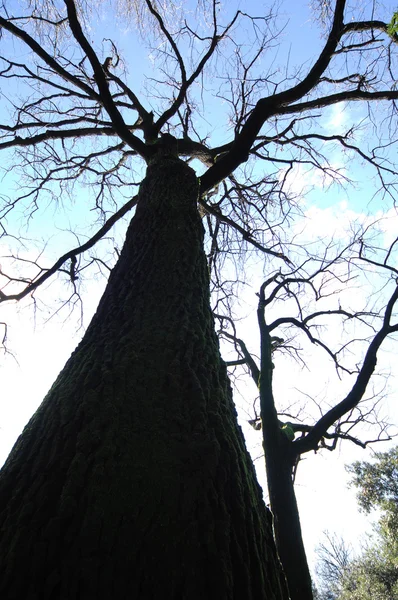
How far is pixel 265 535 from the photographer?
1178mm

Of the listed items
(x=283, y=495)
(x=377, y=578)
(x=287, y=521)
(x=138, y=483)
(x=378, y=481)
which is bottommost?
(x=138, y=483)

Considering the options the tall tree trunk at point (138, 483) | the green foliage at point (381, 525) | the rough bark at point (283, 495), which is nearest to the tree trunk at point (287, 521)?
the rough bark at point (283, 495)

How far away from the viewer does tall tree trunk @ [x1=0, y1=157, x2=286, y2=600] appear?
0.85 metres

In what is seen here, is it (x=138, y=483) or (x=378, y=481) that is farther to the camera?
(x=378, y=481)

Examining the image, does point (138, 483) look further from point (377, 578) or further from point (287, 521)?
point (377, 578)

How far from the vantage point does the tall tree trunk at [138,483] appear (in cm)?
85

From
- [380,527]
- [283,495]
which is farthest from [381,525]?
[283,495]

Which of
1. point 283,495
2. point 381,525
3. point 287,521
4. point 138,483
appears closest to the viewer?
point 138,483

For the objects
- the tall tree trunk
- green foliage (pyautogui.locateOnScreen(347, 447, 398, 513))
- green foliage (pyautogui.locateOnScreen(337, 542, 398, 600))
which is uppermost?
green foliage (pyautogui.locateOnScreen(347, 447, 398, 513))

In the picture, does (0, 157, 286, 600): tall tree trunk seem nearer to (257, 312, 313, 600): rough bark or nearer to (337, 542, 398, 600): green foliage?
(257, 312, 313, 600): rough bark

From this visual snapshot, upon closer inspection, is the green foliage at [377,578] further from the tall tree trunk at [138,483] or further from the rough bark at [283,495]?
the tall tree trunk at [138,483]

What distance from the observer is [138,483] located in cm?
100

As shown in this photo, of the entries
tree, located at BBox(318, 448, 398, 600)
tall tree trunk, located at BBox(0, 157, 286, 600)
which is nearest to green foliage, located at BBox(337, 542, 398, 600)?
tree, located at BBox(318, 448, 398, 600)

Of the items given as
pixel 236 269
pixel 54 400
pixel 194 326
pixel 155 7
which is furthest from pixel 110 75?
pixel 54 400
